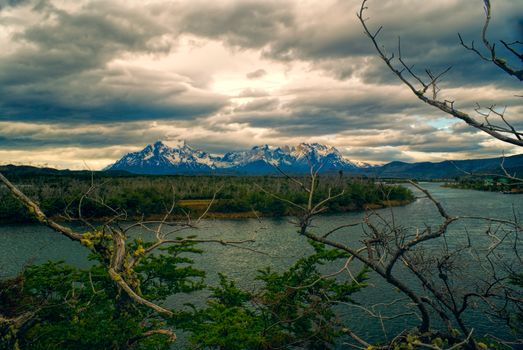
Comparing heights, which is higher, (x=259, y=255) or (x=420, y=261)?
(x=420, y=261)

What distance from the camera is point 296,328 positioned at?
1669 centimetres

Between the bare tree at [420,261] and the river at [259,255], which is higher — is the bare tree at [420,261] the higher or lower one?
the higher one

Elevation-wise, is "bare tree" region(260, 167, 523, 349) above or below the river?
above

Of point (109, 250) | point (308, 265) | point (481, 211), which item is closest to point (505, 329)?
point (308, 265)

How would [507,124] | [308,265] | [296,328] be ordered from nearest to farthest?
[507,124] → [296,328] → [308,265]

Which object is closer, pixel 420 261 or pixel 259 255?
pixel 420 261

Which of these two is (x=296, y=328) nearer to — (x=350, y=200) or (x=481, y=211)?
(x=481, y=211)

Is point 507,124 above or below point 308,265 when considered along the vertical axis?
above

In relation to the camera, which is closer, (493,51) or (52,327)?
(493,51)

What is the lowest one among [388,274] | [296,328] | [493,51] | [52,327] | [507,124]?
[296,328]

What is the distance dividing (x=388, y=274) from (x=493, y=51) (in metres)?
2.72

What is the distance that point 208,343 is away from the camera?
42.3 ft

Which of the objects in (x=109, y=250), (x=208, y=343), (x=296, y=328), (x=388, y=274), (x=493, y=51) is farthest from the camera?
(x=296, y=328)

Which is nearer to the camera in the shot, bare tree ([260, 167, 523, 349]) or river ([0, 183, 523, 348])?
bare tree ([260, 167, 523, 349])
